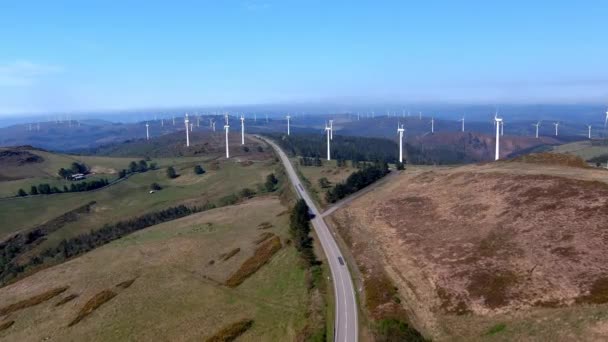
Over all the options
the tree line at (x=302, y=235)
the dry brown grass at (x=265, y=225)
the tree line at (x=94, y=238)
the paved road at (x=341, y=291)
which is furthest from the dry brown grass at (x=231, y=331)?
the tree line at (x=94, y=238)

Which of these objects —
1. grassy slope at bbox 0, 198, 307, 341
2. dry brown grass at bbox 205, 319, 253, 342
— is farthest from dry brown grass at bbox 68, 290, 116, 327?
Result: dry brown grass at bbox 205, 319, 253, 342

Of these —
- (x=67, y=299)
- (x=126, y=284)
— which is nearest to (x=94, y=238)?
(x=67, y=299)

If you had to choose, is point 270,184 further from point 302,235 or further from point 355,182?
point 302,235

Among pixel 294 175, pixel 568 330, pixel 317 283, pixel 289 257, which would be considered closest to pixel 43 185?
pixel 294 175

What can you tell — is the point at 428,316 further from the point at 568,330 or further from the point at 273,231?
the point at 273,231

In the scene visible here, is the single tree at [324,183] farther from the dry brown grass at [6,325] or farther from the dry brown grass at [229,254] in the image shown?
the dry brown grass at [6,325]

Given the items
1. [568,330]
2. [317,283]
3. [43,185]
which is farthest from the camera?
[43,185]
